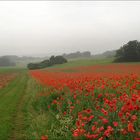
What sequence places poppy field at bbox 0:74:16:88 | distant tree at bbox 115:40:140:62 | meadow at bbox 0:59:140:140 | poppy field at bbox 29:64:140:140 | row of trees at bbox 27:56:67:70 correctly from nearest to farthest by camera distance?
poppy field at bbox 29:64:140:140 → meadow at bbox 0:59:140:140 → poppy field at bbox 0:74:16:88 → distant tree at bbox 115:40:140:62 → row of trees at bbox 27:56:67:70

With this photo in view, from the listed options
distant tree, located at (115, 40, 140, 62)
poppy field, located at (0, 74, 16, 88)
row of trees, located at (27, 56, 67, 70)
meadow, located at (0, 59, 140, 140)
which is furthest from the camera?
row of trees, located at (27, 56, 67, 70)

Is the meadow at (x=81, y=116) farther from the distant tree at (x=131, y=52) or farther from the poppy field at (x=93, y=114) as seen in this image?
the distant tree at (x=131, y=52)

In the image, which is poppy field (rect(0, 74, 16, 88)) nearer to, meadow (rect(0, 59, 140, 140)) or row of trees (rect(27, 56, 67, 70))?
meadow (rect(0, 59, 140, 140))

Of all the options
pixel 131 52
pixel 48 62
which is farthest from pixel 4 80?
pixel 48 62

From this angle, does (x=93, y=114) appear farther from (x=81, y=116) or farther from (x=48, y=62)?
(x=48, y=62)

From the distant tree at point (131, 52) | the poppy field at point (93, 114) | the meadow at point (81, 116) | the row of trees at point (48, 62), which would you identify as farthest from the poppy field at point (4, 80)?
the row of trees at point (48, 62)

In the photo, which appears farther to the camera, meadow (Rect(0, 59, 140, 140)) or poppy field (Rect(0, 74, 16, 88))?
poppy field (Rect(0, 74, 16, 88))

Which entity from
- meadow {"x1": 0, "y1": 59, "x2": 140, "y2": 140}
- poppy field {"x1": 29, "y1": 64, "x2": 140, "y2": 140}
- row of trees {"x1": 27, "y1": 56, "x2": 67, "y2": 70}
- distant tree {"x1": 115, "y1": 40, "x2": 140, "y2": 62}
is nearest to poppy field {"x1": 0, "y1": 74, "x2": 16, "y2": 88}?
meadow {"x1": 0, "y1": 59, "x2": 140, "y2": 140}

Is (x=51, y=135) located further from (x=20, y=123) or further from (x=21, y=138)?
(x=20, y=123)

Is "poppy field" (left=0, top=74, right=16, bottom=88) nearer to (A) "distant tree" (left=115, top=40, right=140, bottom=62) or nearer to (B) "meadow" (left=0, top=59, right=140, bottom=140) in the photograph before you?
(B) "meadow" (left=0, top=59, right=140, bottom=140)

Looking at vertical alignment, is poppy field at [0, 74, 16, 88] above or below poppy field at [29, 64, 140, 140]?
below

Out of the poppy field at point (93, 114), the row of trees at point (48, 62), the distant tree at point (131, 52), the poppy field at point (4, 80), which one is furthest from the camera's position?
the row of trees at point (48, 62)

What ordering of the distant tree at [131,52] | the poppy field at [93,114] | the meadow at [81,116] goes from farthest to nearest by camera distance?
1. the distant tree at [131,52]
2. the meadow at [81,116]
3. the poppy field at [93,114]

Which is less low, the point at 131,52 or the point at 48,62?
the point at 131,52
